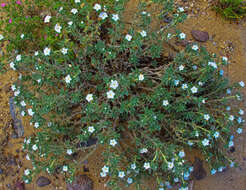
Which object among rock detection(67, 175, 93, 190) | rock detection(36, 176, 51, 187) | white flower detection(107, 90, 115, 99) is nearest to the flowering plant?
white flower detection(107, 90, 115, 99)

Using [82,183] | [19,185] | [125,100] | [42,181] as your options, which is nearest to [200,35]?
[125,100]

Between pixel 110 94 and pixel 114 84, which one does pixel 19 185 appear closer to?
pixel 110 94

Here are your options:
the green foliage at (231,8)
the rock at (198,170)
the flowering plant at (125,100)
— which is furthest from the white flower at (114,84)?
the green foliage at (231,8)

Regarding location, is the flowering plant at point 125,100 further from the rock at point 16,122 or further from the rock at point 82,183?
the rock at point 16,122

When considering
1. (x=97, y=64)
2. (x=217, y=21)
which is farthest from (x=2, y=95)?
(x=217, y=21)

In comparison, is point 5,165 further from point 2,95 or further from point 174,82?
point 174,82
